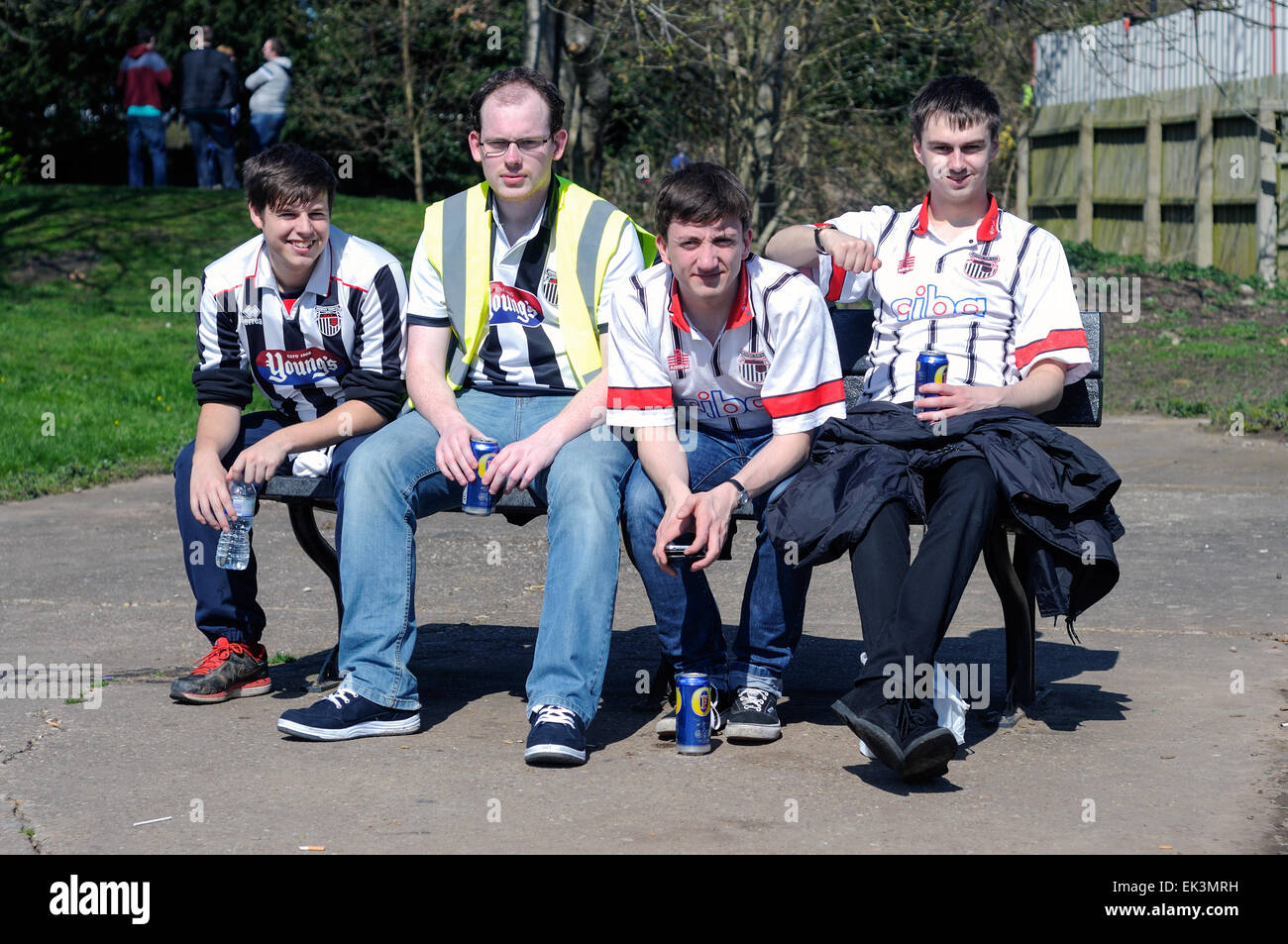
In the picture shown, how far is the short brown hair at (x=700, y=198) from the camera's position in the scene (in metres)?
4.00

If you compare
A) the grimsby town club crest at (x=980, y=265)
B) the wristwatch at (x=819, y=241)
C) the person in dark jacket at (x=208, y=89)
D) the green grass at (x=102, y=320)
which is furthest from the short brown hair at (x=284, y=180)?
the person in dark jacket at (x=208, y=89)

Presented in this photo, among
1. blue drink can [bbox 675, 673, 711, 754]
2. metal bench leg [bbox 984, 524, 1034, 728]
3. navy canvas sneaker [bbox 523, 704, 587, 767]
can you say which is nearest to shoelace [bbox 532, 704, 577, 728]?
navy canvas sneaker [bbox 523, 704, 587, 767]

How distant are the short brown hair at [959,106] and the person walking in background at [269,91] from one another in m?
15.1

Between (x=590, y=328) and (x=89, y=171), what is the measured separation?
21.8m

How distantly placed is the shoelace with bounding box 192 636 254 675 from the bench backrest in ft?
6.11

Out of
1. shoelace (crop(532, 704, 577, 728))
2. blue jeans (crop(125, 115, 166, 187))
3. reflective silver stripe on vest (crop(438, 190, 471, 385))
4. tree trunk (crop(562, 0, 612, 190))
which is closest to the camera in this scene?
shoelace (crop(532, 704, 577, 728))

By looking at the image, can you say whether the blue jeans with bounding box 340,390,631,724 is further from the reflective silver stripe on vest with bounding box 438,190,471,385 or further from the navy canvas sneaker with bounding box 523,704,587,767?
the reflective silver stripe on vest with bounding box 438,190,471,385

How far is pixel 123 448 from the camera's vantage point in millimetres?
9242

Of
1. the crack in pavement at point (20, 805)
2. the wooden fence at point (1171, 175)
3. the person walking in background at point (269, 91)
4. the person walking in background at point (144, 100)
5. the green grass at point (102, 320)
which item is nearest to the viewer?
the crack in pavement at point (20, 805)

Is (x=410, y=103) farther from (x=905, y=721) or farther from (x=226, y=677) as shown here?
(x=905, y=721)

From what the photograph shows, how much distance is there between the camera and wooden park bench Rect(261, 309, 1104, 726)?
4.26 m

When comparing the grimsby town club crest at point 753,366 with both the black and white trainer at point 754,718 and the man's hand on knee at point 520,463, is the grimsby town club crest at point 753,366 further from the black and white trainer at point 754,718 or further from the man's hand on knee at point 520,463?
the black and white trainer at point 754,718

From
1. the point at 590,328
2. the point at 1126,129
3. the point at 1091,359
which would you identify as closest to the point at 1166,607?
the point at 1091,359
